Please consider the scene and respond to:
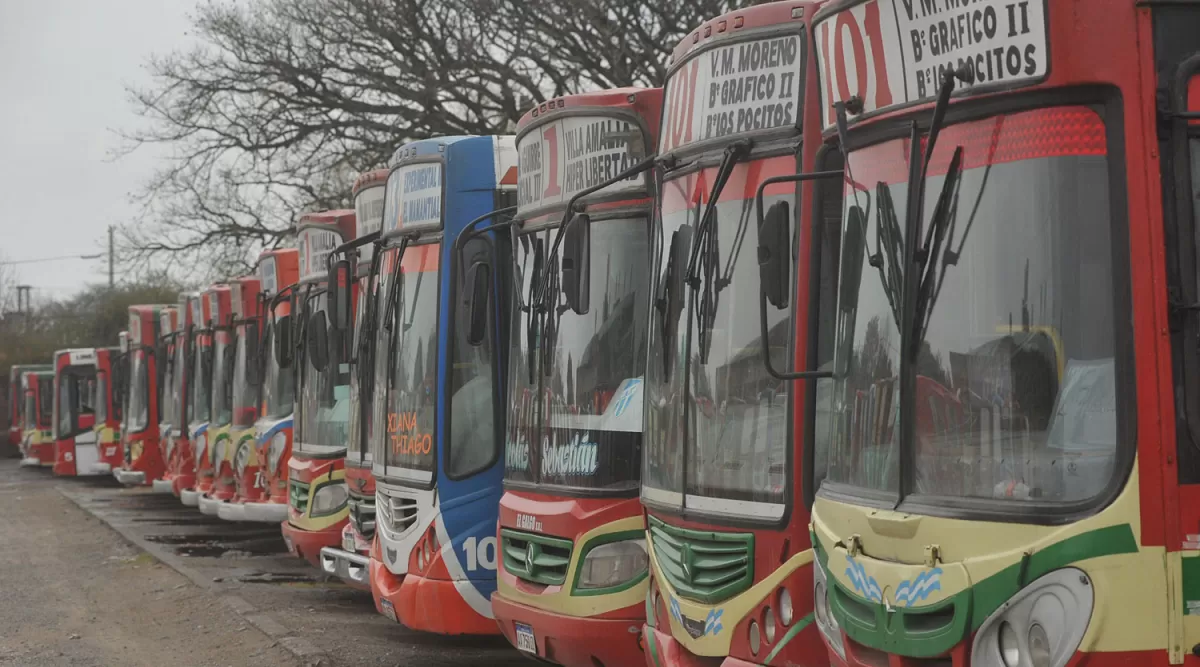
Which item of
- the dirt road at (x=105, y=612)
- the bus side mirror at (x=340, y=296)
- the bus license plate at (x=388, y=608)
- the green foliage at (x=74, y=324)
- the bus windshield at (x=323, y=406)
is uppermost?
the green foliage at (x=74, y=324)

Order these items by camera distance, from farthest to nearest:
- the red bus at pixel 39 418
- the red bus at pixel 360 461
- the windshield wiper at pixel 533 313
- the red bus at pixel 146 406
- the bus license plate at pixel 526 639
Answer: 1. the red bus at pixel 39 418
2. the red bus at pixel 146 406
3. the red bus at pixel 360 461
4. the windshield wiper at pixel 533 313
5. the bus license plate at pixel 526 639

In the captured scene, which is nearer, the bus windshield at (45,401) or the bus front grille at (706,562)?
the bus front grille at (706,562)

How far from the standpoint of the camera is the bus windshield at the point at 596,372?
773cm

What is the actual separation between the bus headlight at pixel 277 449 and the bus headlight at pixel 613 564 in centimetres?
850

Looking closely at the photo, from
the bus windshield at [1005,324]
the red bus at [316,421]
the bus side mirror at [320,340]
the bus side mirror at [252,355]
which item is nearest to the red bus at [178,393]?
the bus side mirror at [252,355]

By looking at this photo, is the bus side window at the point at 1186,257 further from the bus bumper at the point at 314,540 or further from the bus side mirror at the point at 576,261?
the bus bumper at the point at 314,540

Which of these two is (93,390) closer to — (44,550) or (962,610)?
(44,550)

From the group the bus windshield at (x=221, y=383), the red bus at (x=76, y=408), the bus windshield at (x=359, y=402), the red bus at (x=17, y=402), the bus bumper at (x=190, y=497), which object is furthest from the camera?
the red bus at (x=17, y=402)

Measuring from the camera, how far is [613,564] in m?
7.58

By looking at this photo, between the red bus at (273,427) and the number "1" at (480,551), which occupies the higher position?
the red bus at (273,427)

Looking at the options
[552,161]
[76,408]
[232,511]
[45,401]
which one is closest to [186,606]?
[232,511]

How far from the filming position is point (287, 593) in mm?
14172

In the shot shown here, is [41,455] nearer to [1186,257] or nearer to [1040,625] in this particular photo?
[1040,625]

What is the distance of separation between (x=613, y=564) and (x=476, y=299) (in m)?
1.91
